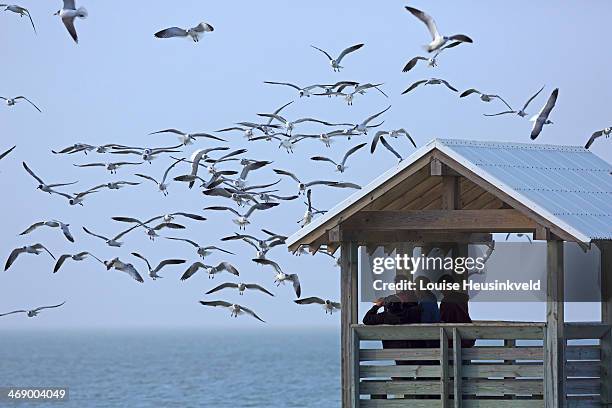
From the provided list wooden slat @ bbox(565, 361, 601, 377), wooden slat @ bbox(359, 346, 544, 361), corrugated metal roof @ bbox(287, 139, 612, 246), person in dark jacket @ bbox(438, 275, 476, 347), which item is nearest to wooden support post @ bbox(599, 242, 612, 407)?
wooden slat @ bbox(565, 361, 601, 377)

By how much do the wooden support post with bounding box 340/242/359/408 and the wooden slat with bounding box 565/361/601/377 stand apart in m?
2.59

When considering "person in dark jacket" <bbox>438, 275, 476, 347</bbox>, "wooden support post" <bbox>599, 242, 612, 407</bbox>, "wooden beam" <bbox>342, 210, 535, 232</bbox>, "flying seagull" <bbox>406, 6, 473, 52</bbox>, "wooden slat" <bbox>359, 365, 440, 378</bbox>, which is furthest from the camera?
"flying seagull" <bbox>406, 6, 473, 52</bbox>

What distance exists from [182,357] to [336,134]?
10888cm

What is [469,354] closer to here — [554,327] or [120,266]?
[554,327]

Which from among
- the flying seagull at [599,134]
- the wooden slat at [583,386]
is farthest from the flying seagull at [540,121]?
the wooden slat at [583,386]

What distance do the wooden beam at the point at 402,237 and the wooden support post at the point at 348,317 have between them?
0.48 ft

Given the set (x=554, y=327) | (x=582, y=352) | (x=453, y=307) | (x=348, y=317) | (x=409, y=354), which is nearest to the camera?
(x=554, y=327)

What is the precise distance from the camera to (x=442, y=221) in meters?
23.2

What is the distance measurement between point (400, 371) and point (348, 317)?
3.07 feet

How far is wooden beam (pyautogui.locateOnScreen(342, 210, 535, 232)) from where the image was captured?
905 inches

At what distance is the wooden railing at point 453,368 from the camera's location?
2298cm

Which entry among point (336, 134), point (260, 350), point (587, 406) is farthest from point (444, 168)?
point (260, 350)

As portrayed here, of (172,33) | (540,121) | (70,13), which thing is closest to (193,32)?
(172,33)

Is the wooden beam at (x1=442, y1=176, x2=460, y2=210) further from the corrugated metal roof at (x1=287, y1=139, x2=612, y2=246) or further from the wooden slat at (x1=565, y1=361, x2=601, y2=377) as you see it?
the wooden slat at (x1=565, y1=361, x2=601, y2=377)
